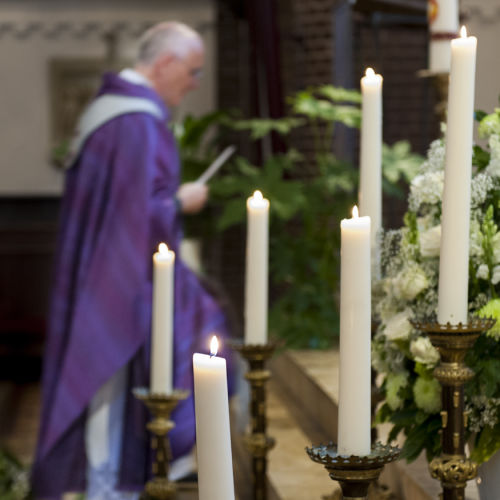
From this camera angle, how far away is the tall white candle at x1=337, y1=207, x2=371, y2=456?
93 centimetres

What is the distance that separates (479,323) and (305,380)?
2.45 m

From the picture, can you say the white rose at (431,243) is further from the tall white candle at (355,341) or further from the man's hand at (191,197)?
the man's hand at (191,197)

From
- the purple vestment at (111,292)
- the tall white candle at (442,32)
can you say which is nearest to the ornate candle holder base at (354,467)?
the tall white candle at (442,32)

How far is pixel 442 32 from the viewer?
2.19 metres

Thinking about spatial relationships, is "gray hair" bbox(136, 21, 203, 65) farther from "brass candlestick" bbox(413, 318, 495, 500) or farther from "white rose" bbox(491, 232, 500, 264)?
"brass candlestick" bbox(413, 318, 495, 500)

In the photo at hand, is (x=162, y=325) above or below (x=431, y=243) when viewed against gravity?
below

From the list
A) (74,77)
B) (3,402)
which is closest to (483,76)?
(3,402)

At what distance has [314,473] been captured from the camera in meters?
2.64

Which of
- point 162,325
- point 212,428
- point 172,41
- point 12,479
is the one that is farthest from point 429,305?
point 12,479

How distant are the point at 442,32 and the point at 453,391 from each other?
1.28 metres

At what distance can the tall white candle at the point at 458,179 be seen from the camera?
1.07 meters

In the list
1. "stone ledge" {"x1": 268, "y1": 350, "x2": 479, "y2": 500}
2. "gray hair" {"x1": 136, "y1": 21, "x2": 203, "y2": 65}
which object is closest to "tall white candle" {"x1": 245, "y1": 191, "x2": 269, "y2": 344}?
"stone ledge" {"x1": 268, "y1": 350, "x2": 479, "y2": 500}

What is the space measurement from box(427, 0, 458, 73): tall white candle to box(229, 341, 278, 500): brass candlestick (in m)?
0.86

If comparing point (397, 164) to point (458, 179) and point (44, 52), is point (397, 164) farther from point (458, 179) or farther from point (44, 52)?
point (44, 52)
